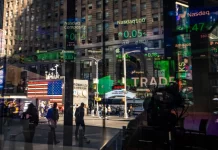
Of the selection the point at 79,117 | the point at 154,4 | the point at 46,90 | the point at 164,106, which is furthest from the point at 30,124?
the point at 154,4

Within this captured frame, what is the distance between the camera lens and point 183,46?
3.49 meters

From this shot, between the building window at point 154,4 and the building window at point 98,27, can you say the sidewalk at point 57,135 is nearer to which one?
the building window at point 98,27

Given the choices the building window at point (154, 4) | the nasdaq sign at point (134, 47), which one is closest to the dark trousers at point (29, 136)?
the nasdaq sign at point (134, 47)

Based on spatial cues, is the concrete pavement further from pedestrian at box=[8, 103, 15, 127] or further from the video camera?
the video camera

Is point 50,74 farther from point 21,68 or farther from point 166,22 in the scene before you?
point 166,22

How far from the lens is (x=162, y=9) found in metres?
3.69

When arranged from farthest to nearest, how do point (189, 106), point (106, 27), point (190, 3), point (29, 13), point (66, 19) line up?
point (29, 13) < point (66, 19) < point (106, 27) < point (190, 3) < point (189, 106)

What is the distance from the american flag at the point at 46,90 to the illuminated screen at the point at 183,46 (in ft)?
6.20

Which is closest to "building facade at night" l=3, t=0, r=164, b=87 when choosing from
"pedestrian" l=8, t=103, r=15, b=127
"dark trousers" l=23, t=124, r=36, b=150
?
"pedestrian" l=8, t=103, r=15, b=127

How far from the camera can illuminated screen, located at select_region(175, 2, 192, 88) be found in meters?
3.43

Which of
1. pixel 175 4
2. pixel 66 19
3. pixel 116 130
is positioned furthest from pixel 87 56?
pixel 175 4

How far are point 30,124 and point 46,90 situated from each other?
2.51ft

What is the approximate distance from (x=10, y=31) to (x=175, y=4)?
9.97ft

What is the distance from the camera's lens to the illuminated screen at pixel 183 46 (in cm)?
343
